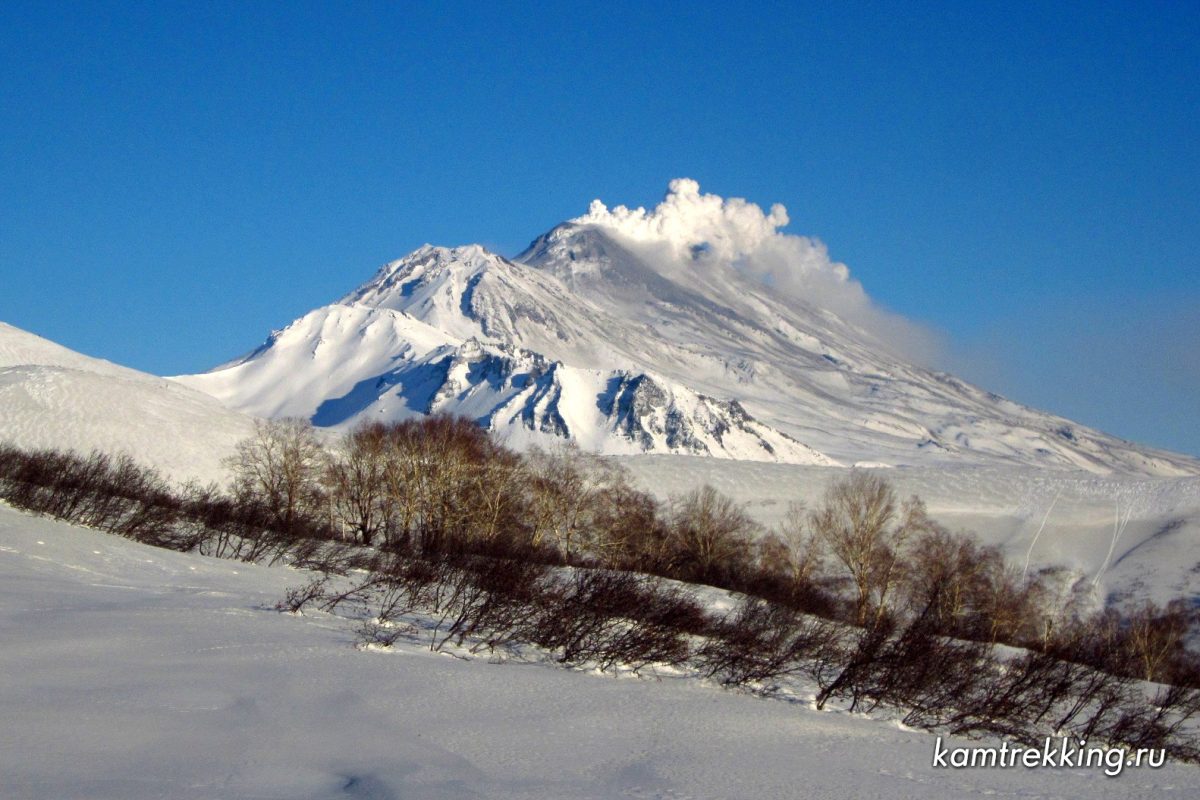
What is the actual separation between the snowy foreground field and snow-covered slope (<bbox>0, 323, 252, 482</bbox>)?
4293cm

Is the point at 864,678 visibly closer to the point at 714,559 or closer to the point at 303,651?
the point at 303,651

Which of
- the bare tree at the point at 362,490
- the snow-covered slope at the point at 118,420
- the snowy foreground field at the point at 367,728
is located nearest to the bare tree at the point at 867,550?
the bare tree at the point at 362,490

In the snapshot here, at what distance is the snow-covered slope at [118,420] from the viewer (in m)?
53.9

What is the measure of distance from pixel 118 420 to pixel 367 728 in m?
55.7

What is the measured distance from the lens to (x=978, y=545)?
5916 centimetres

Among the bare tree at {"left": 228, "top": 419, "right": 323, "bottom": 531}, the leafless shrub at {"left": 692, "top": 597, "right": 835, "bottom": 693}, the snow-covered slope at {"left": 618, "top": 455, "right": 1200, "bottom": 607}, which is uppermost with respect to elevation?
the snow-covered slope at {"left": 618, "top": 455, "right": 1200, "bottom": 607}

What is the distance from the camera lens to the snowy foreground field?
23.9ft

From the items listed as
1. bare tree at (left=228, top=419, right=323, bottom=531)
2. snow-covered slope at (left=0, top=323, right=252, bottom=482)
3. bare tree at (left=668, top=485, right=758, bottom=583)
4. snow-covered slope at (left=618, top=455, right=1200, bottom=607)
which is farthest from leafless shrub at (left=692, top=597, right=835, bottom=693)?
snow-covered slope at (left=618, top=455, right=1200, bottom=607)

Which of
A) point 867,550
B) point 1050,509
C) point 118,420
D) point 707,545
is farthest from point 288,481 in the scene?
point 1050,509

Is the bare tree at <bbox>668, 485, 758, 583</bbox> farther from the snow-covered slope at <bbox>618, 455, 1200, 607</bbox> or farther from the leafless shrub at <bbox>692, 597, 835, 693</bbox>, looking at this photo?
the leafless shrub at <bbox>692, 597, 835, 693</bbox>

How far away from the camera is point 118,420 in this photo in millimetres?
58344

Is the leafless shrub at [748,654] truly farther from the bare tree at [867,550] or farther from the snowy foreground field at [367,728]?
the bare tree at [867,550]

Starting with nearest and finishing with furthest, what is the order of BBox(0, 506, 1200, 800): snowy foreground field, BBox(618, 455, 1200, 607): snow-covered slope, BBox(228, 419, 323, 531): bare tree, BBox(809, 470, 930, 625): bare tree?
BBox(0, 506, 1200, 800): snowy foreground field < BBox(228, 419, 323, 531): bare tree < BBox(809, 470, 930, 625): bare tree < BBox(618, 455, 1200, 607): snow-covered slope

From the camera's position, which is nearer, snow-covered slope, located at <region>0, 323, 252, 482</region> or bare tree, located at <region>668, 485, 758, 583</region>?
bare tree, located at <region>668, 485, 758, 583</region>
